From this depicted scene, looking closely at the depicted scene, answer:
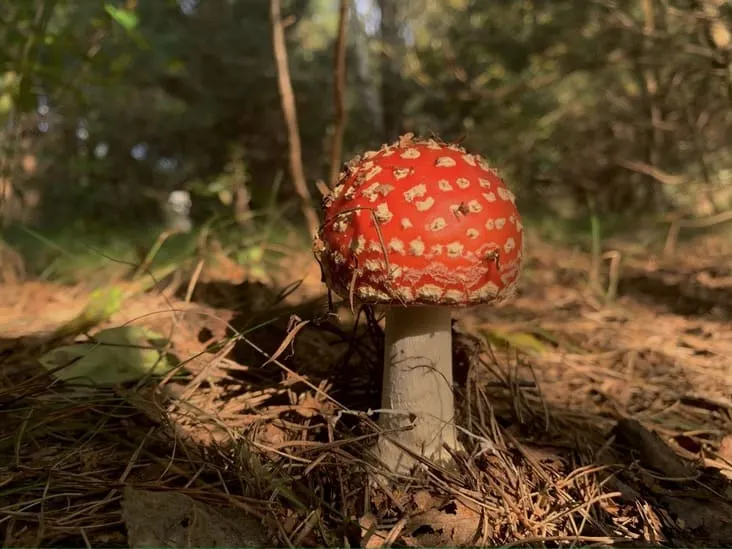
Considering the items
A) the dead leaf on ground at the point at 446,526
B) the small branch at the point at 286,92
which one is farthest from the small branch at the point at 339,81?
the dead leaf on ground at the point at 446,526

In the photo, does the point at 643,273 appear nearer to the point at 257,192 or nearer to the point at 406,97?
the point at 257,192

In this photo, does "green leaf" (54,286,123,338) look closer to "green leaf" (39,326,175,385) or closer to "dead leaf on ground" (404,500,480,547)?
"green leaf" (39,326,175,385)

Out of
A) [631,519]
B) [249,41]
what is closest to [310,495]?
[631,519]

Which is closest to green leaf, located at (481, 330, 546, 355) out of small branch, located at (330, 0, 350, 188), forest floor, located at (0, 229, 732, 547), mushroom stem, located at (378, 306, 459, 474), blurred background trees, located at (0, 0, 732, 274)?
forest floor, located at (0, 229, 732, 547)

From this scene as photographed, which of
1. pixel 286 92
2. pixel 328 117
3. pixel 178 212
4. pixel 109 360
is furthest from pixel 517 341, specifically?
pixel 178 212

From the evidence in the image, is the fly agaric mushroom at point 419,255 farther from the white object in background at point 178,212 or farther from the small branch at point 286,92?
the white object in background at point 178,212

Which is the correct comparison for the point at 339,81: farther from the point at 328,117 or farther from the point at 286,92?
the point at 328,117
